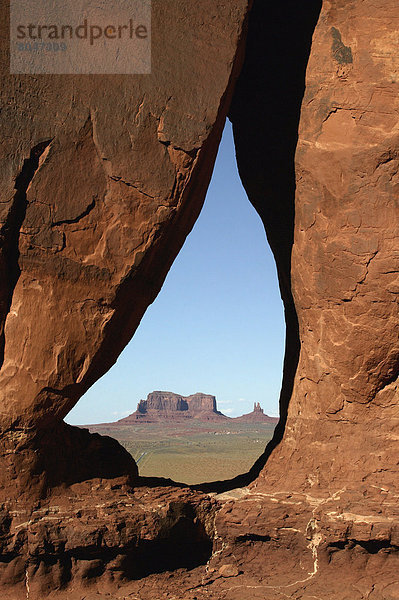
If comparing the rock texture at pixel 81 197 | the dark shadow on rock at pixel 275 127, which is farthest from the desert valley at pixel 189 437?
the rock texture at pixel 81 197

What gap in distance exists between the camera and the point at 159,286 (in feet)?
16.7

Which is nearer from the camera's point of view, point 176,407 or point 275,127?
point 275,127

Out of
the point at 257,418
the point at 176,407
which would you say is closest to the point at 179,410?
the point at 176,407

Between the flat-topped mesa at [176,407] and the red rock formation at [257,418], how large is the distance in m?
2.34

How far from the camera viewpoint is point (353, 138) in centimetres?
503

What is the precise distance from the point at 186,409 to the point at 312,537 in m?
66.6

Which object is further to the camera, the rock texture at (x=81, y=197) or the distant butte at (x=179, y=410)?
the distant butte at (x=179, y=410)

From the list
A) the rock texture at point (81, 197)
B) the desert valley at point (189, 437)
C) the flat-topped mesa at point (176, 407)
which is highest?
the rock texture at point (81, 197)

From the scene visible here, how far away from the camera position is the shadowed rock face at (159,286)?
4387 mm

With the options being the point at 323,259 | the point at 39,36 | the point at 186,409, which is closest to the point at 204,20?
Result: the point at 39,36

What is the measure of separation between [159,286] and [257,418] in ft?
197

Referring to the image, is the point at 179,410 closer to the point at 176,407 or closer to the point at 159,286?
the point at 176,407

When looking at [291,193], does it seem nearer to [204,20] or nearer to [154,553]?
[204,20]

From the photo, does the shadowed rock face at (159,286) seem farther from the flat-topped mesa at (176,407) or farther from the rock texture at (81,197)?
the flat-topped mesa at (176,407)
